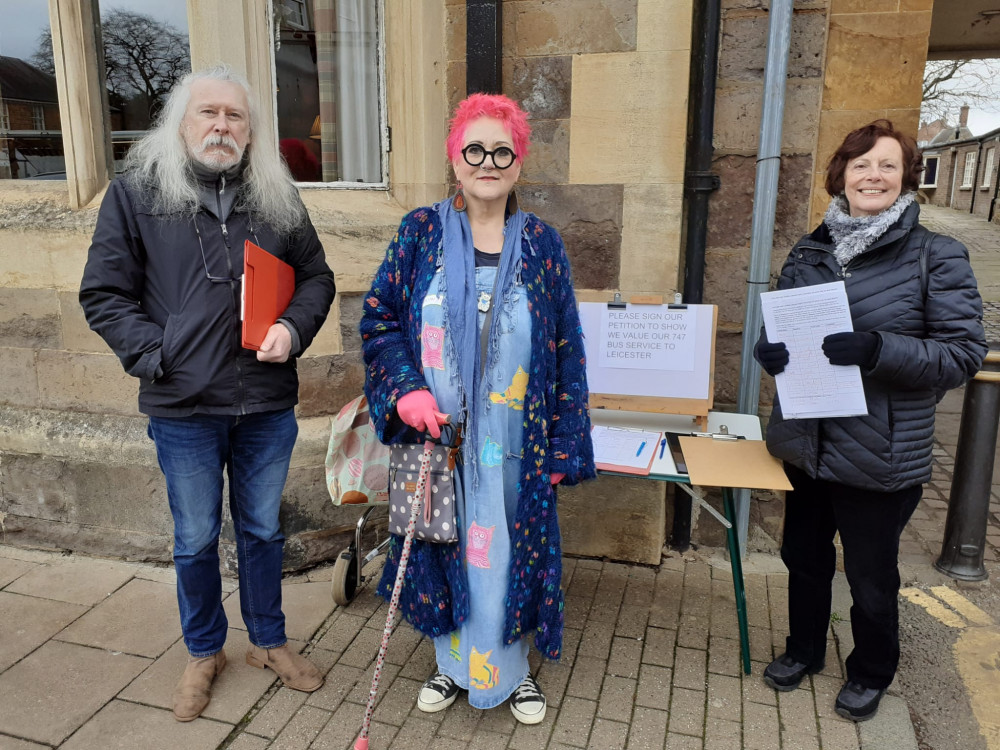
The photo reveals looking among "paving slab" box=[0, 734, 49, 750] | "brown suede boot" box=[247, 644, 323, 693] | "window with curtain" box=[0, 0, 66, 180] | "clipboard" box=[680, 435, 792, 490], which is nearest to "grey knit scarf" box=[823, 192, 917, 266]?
"clipboard" box=[680, 435, 792, 490]

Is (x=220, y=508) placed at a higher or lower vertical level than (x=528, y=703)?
higher

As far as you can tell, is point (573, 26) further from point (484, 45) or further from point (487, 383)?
point (487, 383)

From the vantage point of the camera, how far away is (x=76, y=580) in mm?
3568

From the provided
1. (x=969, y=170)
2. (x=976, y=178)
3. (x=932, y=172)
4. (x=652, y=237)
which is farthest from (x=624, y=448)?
(x=932, y=172)

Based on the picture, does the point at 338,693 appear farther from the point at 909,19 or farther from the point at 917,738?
the point at 909,19

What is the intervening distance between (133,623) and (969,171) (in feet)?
123

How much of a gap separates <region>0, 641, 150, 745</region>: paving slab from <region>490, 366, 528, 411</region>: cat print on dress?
5.76 feet

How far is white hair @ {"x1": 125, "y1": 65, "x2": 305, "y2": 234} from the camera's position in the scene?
2393mm

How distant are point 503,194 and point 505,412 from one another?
68cm

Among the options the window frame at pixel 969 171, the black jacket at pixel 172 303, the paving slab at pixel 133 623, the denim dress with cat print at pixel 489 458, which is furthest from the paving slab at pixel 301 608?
the window frame at pixel 969 171

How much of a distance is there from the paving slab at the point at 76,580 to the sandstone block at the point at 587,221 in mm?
2531

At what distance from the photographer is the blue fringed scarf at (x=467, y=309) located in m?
2.38

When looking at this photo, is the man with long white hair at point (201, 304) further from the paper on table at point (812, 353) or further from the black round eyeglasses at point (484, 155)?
the paper on table at point (812, 353)

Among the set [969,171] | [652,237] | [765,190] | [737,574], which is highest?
[969,171]
